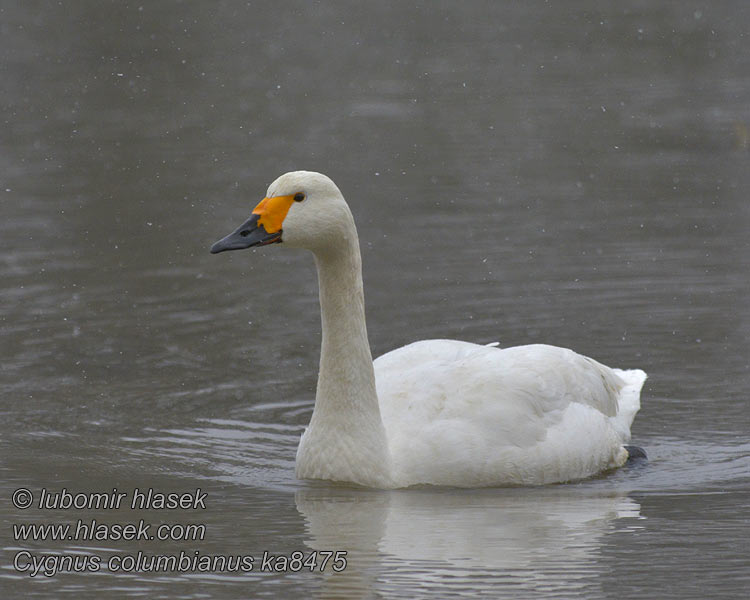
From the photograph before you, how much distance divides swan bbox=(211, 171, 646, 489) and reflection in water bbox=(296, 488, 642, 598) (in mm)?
168

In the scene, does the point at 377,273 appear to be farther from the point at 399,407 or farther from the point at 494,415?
the point at 494,415

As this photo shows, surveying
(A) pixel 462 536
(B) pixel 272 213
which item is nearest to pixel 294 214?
(B) pixel 272 213

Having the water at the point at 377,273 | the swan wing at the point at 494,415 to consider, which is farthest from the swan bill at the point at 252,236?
the water at the point at 377,273

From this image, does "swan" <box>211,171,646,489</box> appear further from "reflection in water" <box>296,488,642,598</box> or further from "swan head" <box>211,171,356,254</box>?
"reflection in water" <box>296,488,642,598</box>

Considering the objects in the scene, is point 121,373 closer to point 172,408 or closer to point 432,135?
point 172,408

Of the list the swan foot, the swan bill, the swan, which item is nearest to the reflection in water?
the swan

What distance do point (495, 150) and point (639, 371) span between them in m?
9.13

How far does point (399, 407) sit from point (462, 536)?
62.9 inches

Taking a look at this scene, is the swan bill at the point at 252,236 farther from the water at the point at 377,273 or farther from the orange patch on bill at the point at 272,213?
the water at the point at 377,273

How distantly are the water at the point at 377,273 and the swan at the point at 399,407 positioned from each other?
21cm

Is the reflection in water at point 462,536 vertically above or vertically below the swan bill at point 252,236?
below

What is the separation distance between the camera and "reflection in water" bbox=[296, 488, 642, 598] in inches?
316

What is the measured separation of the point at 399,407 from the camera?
402 inches

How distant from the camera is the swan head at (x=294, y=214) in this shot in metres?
9.50
